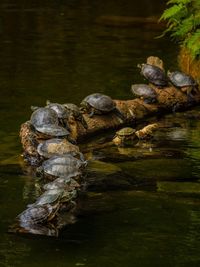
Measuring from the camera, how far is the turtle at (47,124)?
29.2 ft

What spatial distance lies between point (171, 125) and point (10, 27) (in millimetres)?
11015

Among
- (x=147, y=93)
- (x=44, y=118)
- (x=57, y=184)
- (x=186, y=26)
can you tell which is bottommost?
(x=57, y=184)

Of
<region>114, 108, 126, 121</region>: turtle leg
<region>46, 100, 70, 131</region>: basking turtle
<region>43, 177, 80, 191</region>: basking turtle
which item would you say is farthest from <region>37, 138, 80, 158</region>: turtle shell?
<region>114, 108, 126, 121</region>: turtle leg

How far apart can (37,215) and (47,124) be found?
2.63 meters

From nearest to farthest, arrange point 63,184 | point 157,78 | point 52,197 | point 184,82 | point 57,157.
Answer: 1. point 52,197
2. point 63,184
3. point 57,157
4. point 184,82
5. point 157,78

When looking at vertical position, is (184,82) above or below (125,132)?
above

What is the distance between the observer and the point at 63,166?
788cm

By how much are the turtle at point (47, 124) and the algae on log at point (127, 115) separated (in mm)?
140

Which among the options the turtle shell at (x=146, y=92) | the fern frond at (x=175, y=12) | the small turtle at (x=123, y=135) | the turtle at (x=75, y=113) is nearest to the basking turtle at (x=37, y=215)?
the turtle at (x=75, y=113)

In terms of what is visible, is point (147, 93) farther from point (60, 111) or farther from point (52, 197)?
point (52, 197)

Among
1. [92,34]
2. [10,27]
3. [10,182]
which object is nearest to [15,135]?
[10,182]

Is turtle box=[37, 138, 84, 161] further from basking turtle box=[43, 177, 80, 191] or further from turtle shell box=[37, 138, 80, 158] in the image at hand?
basking turtle box=[43, 177, 80, 191]

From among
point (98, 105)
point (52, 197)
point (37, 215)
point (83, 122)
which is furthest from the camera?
point (98, 105)

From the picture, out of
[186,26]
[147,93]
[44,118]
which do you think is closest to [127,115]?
[147,93]
